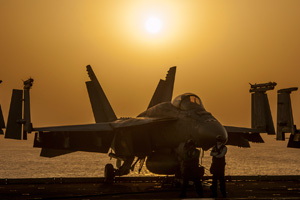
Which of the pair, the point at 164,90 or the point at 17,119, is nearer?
the point at 17,119

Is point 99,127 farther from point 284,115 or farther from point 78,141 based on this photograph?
point 284,115

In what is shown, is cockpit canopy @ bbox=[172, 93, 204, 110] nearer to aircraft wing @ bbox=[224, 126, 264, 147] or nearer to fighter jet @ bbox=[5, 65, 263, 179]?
fighter jet @ bbox=[5, 65, 263, 179]

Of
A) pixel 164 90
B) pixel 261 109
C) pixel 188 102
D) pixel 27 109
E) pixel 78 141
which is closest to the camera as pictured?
pixel 188 102

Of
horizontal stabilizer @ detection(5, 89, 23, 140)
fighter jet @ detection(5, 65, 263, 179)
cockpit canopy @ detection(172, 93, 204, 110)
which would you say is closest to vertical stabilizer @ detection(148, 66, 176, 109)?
fighter jet @ detection(5, 65, 263, 179)

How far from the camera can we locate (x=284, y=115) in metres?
15.4

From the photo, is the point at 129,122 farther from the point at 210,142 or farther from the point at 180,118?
the point at 210,142

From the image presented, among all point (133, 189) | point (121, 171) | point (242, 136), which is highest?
point (242, 136)

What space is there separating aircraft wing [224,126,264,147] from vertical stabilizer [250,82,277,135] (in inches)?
70.7

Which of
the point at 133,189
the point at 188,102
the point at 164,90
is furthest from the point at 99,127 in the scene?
the point at 164,90

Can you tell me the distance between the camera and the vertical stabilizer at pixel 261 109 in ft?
61.4

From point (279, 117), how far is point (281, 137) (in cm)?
69

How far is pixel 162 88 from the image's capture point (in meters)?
28.8

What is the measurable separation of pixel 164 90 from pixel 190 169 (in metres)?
14.2

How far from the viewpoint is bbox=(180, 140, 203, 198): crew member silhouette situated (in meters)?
14.7
